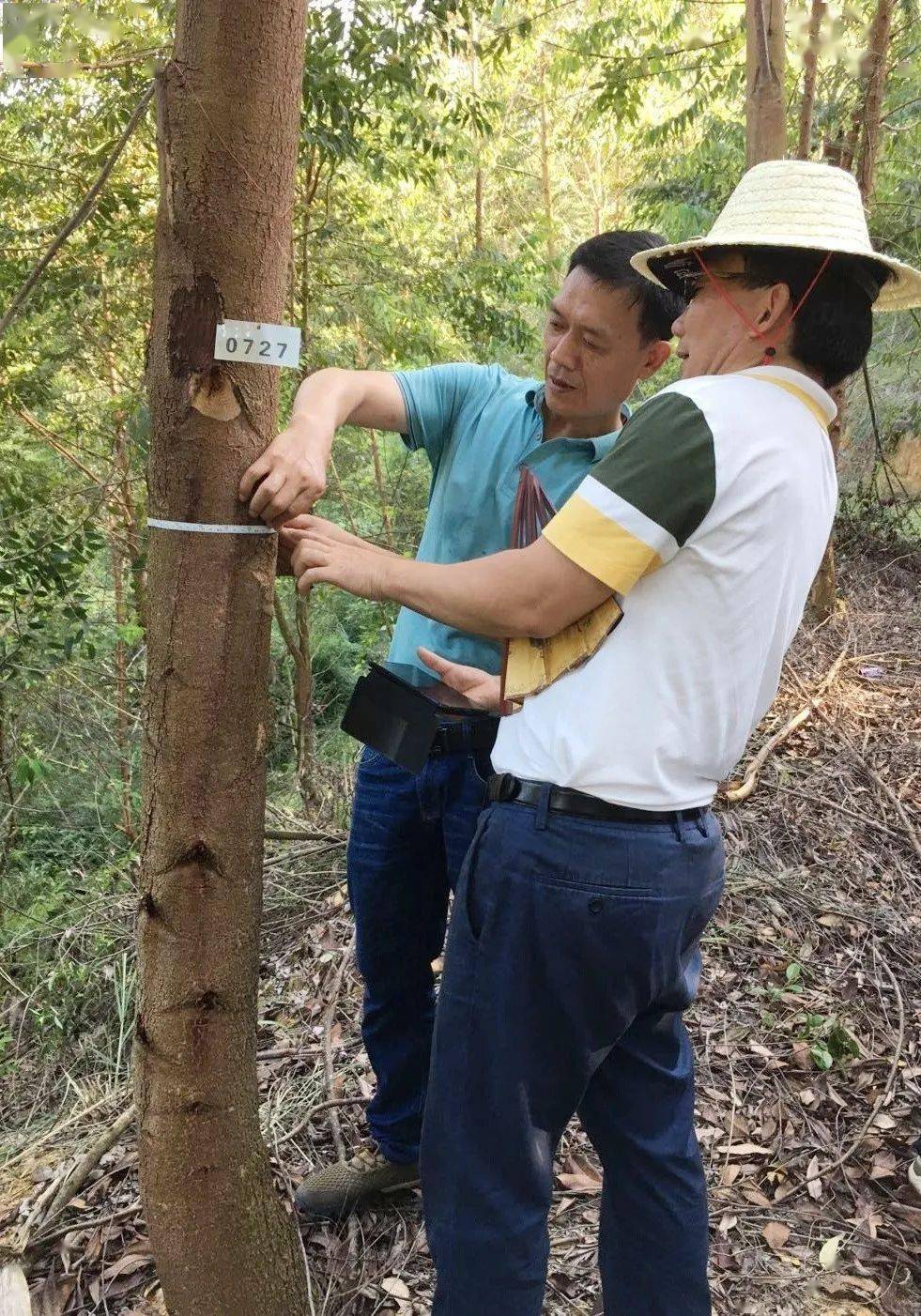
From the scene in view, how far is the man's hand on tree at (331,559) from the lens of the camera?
4.47 feet

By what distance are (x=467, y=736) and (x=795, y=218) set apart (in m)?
1.09

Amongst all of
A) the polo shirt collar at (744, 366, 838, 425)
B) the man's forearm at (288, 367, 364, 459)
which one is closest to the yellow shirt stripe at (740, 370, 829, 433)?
the polo shirt collar at (744, 366, 838, 425)

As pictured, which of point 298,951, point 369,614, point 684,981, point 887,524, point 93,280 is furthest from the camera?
point 369,614

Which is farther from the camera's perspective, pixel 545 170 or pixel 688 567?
pixel 545 170

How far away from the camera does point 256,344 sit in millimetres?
1268

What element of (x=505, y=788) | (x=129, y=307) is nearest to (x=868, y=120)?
(x=129, y=307)

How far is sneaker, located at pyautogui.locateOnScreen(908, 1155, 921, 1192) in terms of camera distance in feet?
7.00

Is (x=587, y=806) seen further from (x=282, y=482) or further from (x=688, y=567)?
(x=282, y=482)

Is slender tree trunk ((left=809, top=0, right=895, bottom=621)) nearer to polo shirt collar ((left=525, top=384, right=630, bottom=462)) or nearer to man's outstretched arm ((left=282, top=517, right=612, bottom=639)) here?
polo shirt collar ((left=525, top=384, right=630, bottom=462))

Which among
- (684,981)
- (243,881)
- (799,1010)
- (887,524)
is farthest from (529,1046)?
(887,524)

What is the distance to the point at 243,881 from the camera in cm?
141

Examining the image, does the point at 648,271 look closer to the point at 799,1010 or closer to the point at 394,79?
the point at 799,1010

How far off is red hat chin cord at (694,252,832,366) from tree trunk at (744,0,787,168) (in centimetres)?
308

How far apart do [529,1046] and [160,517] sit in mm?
963
